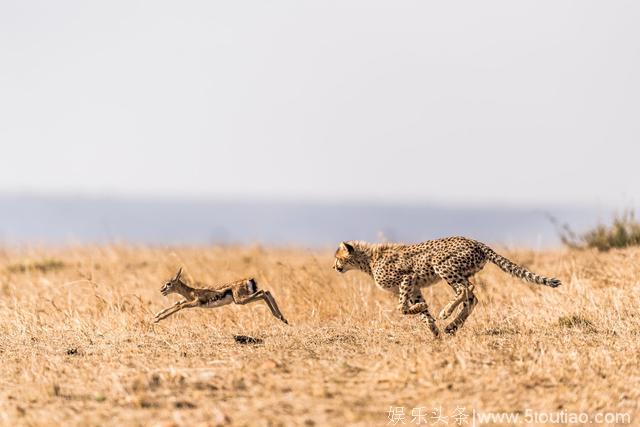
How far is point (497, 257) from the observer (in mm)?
9477

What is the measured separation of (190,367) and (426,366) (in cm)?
185

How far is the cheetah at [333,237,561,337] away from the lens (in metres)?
9.23

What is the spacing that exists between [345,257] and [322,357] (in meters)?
2.45

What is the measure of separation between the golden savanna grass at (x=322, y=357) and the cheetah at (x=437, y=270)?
0.29 metres

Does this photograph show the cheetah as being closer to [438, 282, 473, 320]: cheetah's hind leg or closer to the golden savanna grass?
[438, 282, 473, 320]: cheetah's hind leg

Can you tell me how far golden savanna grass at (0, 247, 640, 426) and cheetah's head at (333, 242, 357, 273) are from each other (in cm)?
61

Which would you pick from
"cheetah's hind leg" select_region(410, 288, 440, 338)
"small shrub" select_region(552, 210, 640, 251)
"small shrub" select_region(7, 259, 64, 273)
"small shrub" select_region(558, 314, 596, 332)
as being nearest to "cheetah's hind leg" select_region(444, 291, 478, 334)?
"cheetah's hind leg" select_region(410, 288, 440, 338)

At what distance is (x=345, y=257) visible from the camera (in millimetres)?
10203

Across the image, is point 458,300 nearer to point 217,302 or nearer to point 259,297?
point 259,297

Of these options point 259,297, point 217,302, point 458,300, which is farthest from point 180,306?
point 458,300

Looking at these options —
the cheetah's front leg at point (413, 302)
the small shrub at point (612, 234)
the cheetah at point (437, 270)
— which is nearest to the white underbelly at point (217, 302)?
the cheetah at point (437, 270)

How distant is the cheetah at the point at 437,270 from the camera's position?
9.23 m

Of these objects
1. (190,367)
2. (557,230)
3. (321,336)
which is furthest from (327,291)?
(557,230)

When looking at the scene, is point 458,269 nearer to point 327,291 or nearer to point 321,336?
point 321,336
